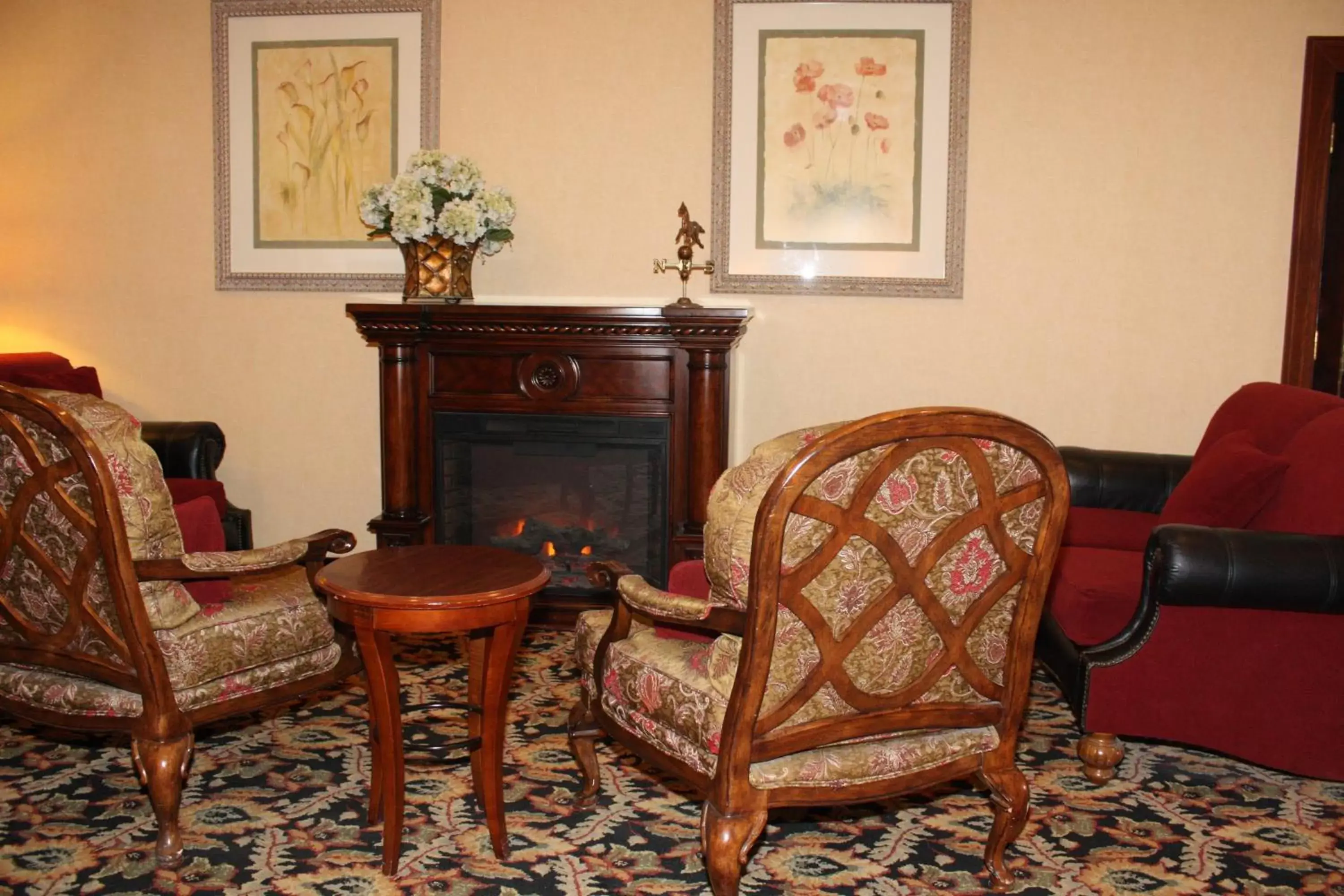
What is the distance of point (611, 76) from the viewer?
4.72 meters

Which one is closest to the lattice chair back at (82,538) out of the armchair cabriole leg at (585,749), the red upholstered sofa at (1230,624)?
the armchair cabriole leg at (585,749)

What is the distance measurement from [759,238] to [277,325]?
6.95 feet

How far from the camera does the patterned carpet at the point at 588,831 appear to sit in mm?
2529

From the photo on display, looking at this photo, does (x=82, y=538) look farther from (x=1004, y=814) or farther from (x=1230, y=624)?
(x=1230, y=624)

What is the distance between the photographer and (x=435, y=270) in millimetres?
4555

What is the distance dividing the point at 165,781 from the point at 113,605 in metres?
0.41

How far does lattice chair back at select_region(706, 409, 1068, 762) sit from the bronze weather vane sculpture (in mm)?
2217

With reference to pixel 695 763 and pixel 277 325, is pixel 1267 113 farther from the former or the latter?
pixel 277 325

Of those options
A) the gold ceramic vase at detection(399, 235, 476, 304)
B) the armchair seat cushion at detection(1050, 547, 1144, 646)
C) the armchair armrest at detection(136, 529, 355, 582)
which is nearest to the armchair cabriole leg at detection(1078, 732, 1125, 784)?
the armchair seat cushion at detection(1050, 547, 1144, 646)

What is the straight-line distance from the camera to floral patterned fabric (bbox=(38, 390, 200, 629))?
2457 mm

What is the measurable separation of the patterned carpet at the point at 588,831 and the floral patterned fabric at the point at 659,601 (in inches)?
25.1

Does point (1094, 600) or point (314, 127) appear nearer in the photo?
point (1094, 600)

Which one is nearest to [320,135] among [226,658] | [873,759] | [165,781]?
[226,658]

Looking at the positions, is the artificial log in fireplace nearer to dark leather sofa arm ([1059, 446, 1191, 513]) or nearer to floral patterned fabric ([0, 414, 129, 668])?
dark leather sofa arm ([1059, 446, 1191, 513])
